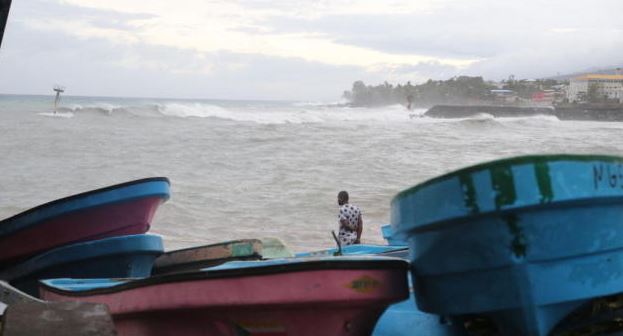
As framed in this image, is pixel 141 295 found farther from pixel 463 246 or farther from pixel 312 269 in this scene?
pixel 463 246

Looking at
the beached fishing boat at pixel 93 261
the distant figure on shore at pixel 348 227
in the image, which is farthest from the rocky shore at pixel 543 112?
the beached fishing boat at pixel 93 261

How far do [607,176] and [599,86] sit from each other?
127m

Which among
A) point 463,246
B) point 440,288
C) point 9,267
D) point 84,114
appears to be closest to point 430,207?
point 463,246

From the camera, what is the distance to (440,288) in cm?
515

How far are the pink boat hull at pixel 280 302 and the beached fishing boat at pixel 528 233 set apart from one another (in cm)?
46

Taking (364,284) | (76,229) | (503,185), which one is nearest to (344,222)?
(76,229)

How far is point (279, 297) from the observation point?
495 cm

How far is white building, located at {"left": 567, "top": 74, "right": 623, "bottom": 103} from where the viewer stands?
405 ft

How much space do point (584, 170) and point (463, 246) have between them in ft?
2.43

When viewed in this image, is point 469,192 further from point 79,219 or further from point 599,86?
point 599,86

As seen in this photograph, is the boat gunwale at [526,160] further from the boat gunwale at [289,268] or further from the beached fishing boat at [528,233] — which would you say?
the boat gunwale at [289,268]

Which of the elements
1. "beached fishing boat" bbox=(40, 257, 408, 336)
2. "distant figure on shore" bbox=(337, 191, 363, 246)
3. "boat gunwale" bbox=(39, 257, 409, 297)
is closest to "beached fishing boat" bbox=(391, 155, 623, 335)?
"boat gunwale" bbox=(39, 257, 409, 297)

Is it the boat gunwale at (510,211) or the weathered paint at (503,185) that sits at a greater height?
the weathered paint at (503,185)

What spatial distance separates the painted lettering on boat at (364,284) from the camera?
4.90m
